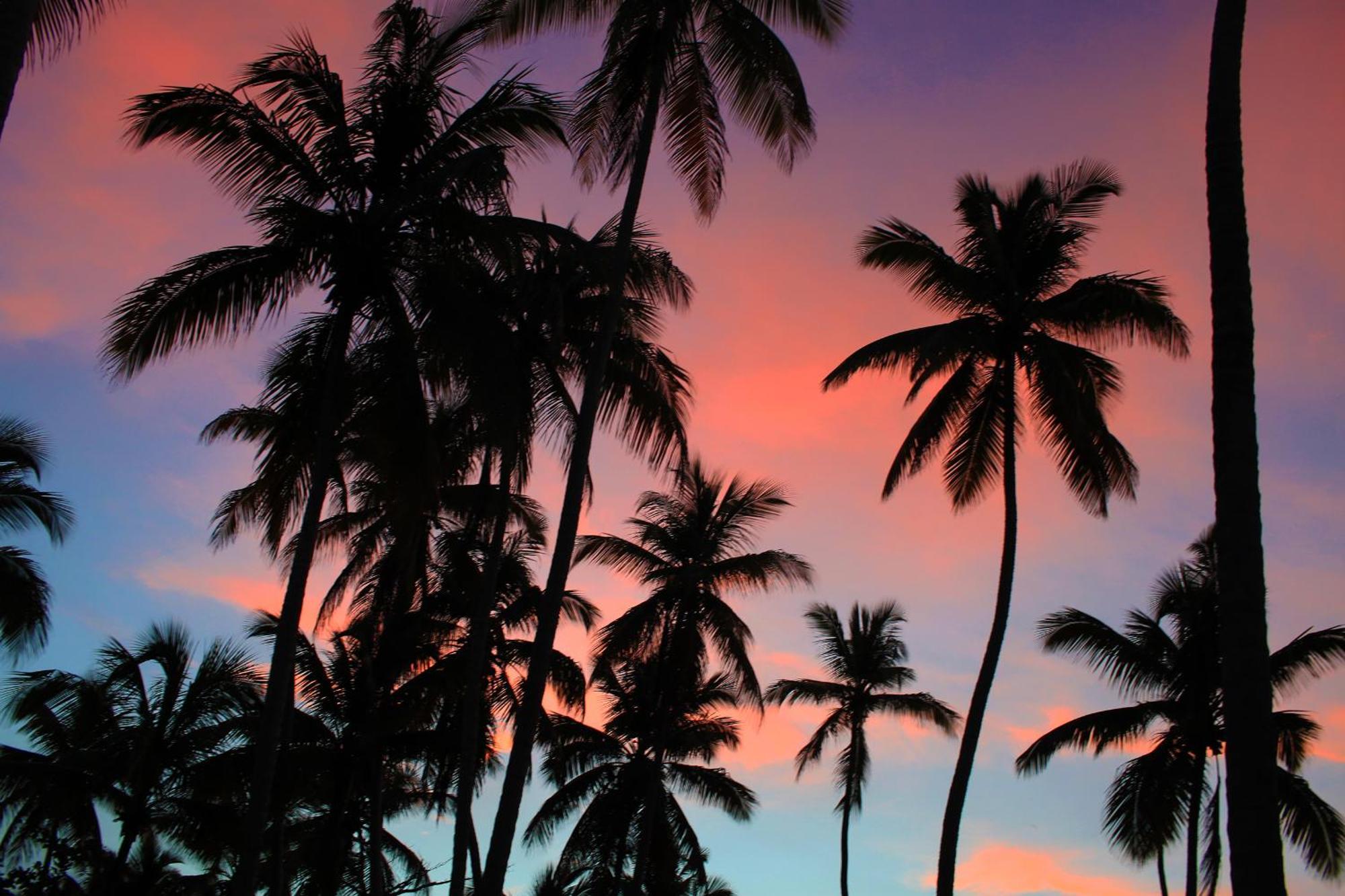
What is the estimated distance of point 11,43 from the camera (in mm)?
7609

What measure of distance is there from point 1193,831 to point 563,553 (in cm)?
1505

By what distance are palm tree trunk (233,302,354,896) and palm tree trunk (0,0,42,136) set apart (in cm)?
658

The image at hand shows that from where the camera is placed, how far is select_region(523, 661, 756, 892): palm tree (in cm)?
3120

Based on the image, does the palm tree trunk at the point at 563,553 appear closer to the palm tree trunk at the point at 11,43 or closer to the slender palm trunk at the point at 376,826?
the palm tree trunk at the point at 11,43

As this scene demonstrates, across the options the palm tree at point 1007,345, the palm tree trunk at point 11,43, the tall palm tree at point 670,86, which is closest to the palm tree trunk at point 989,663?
the palm tree at point 1007,345

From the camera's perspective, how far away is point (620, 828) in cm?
3119

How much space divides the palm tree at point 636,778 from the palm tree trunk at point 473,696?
11.1 m

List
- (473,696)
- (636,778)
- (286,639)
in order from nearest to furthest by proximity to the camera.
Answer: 1. (286,639)
2. (473,696)
3. (636,778)

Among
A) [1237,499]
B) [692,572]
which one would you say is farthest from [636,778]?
[1237,499]

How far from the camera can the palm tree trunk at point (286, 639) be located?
493 inches

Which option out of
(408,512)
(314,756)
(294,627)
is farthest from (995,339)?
(314,756)

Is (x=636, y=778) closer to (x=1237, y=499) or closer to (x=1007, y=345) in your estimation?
(x=1007, y=345)

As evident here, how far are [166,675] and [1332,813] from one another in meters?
23.1

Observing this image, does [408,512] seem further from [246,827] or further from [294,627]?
[246,827]
